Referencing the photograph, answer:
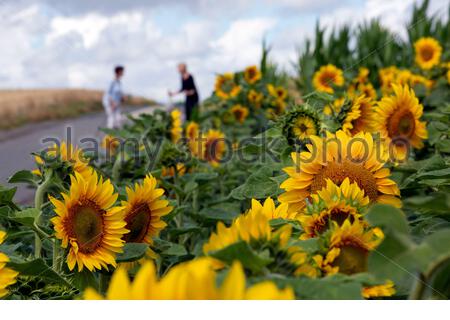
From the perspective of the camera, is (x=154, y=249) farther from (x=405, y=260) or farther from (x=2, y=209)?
(x=405, y=260)

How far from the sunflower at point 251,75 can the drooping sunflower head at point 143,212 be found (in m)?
3.49

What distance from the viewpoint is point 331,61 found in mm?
7594

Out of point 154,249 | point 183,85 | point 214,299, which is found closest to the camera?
point 214,299

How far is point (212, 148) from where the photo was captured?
3420 millimetres

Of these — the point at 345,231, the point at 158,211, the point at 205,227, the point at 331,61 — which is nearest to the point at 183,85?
the point at 331,61

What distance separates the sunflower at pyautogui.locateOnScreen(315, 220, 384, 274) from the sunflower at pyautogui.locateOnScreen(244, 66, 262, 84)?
13.3ft

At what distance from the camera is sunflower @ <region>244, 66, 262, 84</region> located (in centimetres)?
477

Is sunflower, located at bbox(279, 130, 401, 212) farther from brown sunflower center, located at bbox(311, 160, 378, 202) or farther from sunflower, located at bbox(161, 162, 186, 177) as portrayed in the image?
sunflower, located at bbox(161, 162, 186, 177)

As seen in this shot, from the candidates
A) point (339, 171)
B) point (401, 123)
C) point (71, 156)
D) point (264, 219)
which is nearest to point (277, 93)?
point (401, 123)

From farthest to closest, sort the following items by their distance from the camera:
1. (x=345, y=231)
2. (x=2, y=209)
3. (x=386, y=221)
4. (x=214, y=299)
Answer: (x=2, y=209) → (x=345, y=231) → (x=386, y=221) → (x=214, y=299)

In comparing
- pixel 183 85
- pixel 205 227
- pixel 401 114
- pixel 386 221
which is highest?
pixel 183 85

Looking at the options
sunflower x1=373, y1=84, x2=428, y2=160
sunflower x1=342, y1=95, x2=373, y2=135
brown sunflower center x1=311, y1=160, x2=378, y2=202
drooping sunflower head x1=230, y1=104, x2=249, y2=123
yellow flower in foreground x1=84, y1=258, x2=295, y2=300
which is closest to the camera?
yellow flower in foreground x1=84, y1=258, x2=295, y2=300

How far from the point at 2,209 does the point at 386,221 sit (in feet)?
3.14

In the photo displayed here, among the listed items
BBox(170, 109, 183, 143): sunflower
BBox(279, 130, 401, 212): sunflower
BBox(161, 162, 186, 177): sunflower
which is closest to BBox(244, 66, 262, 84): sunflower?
BBox(170, 109, 183, 143): sunflower
